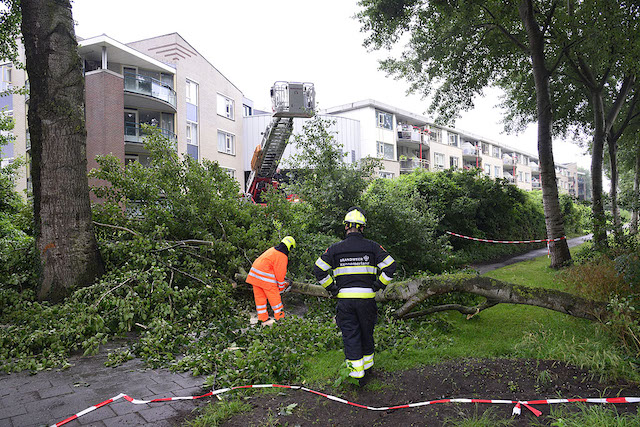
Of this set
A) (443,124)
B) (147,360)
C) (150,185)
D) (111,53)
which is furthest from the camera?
(111,53)

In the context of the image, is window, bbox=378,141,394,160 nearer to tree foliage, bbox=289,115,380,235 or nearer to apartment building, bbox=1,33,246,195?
apartment building, bbox=1,33,246,195

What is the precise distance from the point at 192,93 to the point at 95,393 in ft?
84.2

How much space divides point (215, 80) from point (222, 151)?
4951 millimetres

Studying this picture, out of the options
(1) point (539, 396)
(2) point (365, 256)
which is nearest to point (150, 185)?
(2) point (365, 256)

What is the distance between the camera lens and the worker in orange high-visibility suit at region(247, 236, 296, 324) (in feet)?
20.7

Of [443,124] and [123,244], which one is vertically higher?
[443,124]

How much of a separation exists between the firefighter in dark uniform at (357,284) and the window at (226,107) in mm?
27207

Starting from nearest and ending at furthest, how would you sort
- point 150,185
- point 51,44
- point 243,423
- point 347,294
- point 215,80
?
point 243,423 < point 347,294 < point 51,44 < point 150,185 < point 215,80

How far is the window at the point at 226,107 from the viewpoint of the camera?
2983 centimetres

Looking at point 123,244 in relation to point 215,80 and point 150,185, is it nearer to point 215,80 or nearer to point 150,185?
point 150,185

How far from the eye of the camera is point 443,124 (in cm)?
1505

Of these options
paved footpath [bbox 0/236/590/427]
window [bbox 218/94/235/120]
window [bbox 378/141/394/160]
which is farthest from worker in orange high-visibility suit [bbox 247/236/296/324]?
window [bbox 378/141/394/160]

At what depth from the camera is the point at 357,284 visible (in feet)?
13.7

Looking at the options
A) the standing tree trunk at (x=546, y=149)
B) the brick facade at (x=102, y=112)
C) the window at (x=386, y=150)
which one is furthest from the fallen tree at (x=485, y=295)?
the window at (x=386, y=150)
